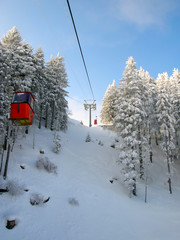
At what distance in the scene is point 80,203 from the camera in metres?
14.1

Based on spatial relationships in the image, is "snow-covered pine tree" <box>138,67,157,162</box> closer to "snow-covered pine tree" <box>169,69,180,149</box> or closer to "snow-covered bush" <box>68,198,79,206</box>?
"snow-covered pine tree" <box>169,69,180,149</box>

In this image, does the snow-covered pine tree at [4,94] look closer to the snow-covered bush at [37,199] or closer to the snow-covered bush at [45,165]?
the snow-covered bush at [45,165]

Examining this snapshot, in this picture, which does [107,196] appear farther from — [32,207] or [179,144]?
[179,144]

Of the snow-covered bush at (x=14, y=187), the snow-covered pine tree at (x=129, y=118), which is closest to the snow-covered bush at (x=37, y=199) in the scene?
the snow-covered bush at (x=14, y=187)

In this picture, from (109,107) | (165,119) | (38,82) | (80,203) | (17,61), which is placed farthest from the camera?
(109,107)

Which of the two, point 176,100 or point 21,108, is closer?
point 21,108

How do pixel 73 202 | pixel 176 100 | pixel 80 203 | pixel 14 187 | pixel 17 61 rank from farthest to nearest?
1. pixel 176 100
2. pixel 17 61
3. pixel 80 203
4. pixel 73 202
5. pixel 14 187

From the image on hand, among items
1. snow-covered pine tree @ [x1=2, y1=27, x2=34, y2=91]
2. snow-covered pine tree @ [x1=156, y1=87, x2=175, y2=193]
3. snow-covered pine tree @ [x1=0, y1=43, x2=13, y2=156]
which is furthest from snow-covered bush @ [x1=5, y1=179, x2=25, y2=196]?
snow-covered pine tree @ [x1=156, y1=87, x2=175, y2=193]

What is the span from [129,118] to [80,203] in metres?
11.5

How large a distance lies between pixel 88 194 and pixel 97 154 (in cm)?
1119

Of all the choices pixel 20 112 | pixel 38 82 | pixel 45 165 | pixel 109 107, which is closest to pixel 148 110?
pixel 109 107

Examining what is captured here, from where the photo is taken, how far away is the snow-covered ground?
1021cm

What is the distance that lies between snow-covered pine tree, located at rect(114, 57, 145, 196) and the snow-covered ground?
10.2 feet

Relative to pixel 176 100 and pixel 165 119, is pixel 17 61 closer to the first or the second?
pixel 165 119
